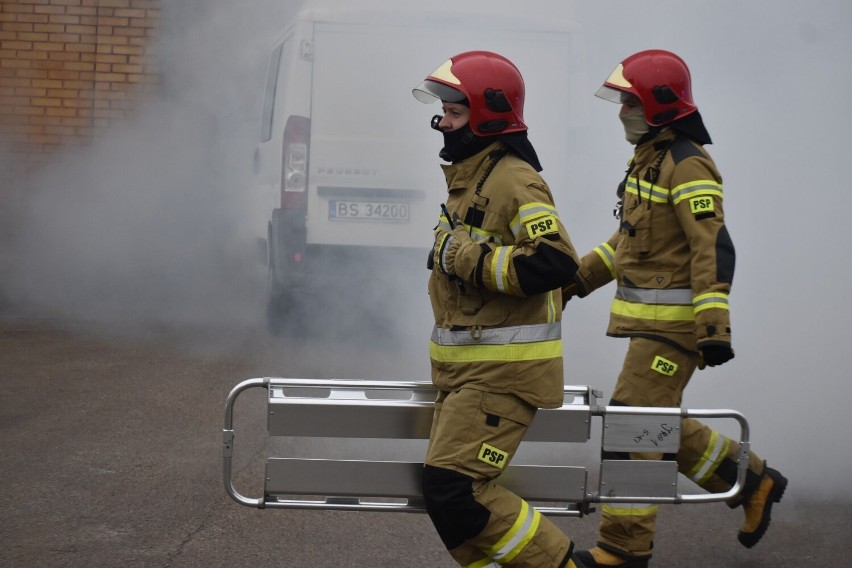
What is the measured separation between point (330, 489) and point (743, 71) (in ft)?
15.8

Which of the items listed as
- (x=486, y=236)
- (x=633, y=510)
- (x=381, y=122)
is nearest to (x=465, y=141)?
(x=486, y=236)

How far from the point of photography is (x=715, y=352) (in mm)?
3488

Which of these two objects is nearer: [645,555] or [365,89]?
[645,555]

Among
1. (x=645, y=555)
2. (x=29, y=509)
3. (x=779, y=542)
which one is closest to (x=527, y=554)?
(x=645, y=555)

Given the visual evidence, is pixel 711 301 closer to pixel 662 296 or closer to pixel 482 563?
pixel 662 296

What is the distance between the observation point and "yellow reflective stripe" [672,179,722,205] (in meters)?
3.65

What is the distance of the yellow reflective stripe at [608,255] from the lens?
3.92m

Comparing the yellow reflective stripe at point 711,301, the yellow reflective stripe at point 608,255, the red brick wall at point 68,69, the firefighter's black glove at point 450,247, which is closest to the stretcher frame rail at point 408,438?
the firefighter's black glove at point 450,247

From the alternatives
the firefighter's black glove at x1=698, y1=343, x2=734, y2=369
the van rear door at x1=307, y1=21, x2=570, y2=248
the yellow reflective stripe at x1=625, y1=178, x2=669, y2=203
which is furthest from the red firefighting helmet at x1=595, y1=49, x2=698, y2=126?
the van rear door at x1=307, y1=21, x2=570, y2=248

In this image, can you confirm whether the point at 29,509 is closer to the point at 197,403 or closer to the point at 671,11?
the point at 197,403

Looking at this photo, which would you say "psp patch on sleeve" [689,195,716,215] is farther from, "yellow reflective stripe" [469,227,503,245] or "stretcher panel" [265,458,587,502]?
"stretcher panel" [265,458,587,502]

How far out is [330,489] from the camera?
3.05 metres

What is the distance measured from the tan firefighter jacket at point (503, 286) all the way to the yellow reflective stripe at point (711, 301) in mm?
634

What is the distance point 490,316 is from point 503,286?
154 mm
